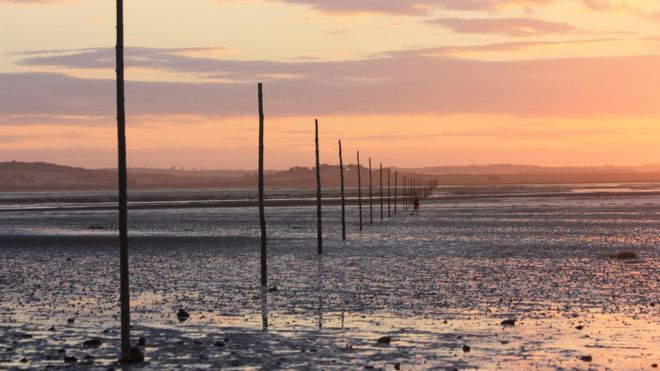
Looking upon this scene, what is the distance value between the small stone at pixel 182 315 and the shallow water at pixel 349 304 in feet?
0.78

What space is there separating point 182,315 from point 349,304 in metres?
4.46

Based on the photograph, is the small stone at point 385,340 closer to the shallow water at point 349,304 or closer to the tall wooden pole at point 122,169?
Result: the shallow water at point 349,304

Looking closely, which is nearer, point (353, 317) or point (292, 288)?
point (353, 317)

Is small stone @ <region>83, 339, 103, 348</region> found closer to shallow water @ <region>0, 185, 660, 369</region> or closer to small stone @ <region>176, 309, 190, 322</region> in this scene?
shallow water @ <region>0, 185, 660, 369</region>

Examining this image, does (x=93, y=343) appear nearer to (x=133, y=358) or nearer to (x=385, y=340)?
(x=133, y=358)

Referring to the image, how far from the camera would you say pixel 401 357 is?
1772 cm

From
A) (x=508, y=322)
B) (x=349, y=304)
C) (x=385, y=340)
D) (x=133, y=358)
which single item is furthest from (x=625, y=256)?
(x=133, y=358)

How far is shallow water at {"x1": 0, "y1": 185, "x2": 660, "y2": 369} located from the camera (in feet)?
59.5

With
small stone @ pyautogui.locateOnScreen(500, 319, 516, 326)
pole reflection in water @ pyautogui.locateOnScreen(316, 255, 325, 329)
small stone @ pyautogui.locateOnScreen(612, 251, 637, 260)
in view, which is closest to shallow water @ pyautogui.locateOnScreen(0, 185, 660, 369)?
pole reflection in water @ pyautogui.locateOnScreen(316, 255, 325, 329)

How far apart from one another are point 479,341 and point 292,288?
36.1 ft

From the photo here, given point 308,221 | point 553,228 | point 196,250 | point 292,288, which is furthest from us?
point 308,221

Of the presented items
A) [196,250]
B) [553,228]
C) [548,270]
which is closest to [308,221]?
[553,228]

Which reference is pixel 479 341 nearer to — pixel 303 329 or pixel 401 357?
pixel 401 357

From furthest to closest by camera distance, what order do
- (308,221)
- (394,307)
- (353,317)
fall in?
(308,221) → (394,307) → (353,317)
